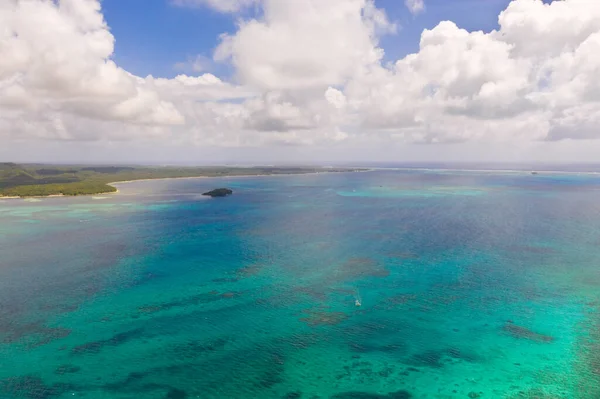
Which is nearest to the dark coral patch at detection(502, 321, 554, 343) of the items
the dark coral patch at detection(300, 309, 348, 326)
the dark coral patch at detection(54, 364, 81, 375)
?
the dark coral patch at detection(300, 309, 348, 326)

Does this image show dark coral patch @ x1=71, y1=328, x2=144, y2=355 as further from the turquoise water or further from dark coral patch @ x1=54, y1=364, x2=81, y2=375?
dark coral patch @ x1=54, y1=364, x2=81, y2=375

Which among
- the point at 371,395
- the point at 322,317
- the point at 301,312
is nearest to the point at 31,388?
the point at 301,312

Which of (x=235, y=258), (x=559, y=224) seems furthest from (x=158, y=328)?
(x=559, y=224)

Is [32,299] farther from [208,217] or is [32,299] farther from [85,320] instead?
[208,217]

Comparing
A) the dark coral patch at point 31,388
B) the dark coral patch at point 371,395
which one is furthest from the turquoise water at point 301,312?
the dark coral patch at point 371,395

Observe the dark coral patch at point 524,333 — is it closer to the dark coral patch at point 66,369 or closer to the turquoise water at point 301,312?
the turquoise water at point 301,312

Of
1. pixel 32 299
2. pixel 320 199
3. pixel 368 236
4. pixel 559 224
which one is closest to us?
pixel 32 299

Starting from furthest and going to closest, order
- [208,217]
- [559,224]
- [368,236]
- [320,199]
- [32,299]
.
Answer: [320,199]
[208,217]
[559,224]
[368,236]
[32,299]

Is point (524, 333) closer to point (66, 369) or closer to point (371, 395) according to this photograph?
point (371, 395)
